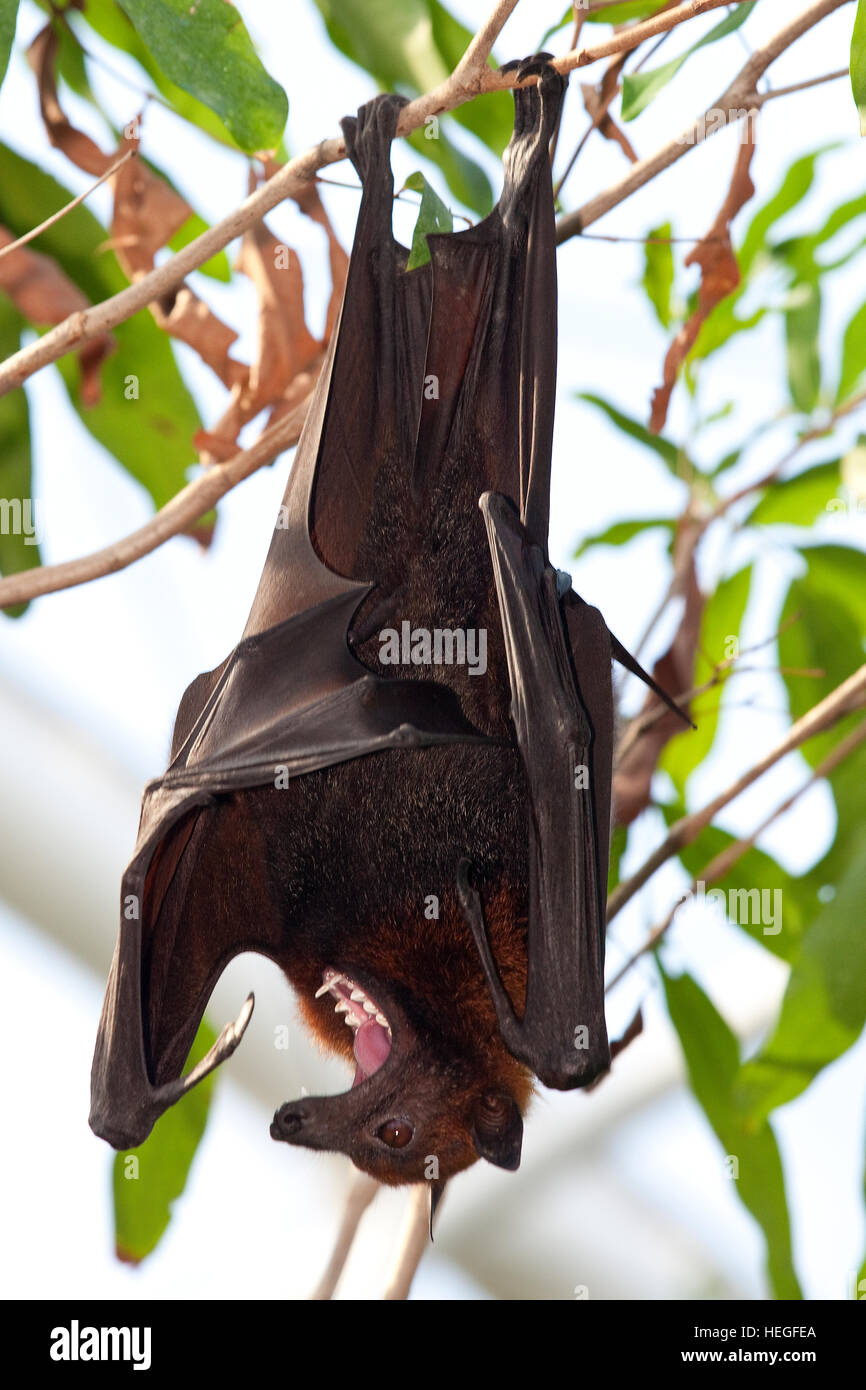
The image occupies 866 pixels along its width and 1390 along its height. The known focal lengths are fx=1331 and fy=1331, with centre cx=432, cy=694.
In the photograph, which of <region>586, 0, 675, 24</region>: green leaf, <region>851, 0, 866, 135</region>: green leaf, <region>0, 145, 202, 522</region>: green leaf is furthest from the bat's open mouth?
<region>586, 0, 675, 24</region>: green leaf

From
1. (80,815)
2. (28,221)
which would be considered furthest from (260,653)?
(80,815)

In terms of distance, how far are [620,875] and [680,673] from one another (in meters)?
0.52

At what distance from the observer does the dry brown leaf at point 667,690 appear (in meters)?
3.15

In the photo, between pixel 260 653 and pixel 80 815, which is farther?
pixel 80 815

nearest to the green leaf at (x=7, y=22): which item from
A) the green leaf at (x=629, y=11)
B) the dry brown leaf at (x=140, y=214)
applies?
the dry brown leaf at (x=140, y=214)

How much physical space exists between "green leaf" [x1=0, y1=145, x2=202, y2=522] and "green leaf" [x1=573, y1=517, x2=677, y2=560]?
1.24m

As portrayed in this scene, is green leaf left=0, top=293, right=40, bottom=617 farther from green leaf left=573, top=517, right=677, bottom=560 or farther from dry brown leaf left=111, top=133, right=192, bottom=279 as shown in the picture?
green leaf left=573, top=517, right=677, bottom=560

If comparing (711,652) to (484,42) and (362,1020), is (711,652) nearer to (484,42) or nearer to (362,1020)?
(362,1020)

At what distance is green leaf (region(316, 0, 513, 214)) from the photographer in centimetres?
239

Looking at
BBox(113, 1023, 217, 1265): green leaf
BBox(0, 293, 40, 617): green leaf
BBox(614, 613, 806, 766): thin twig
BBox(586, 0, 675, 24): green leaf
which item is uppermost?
BBox(586, 0, 675, 24): green leaf

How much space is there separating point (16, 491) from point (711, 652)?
191 cm

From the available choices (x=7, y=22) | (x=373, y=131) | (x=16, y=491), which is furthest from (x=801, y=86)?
(x=16, y=491)
